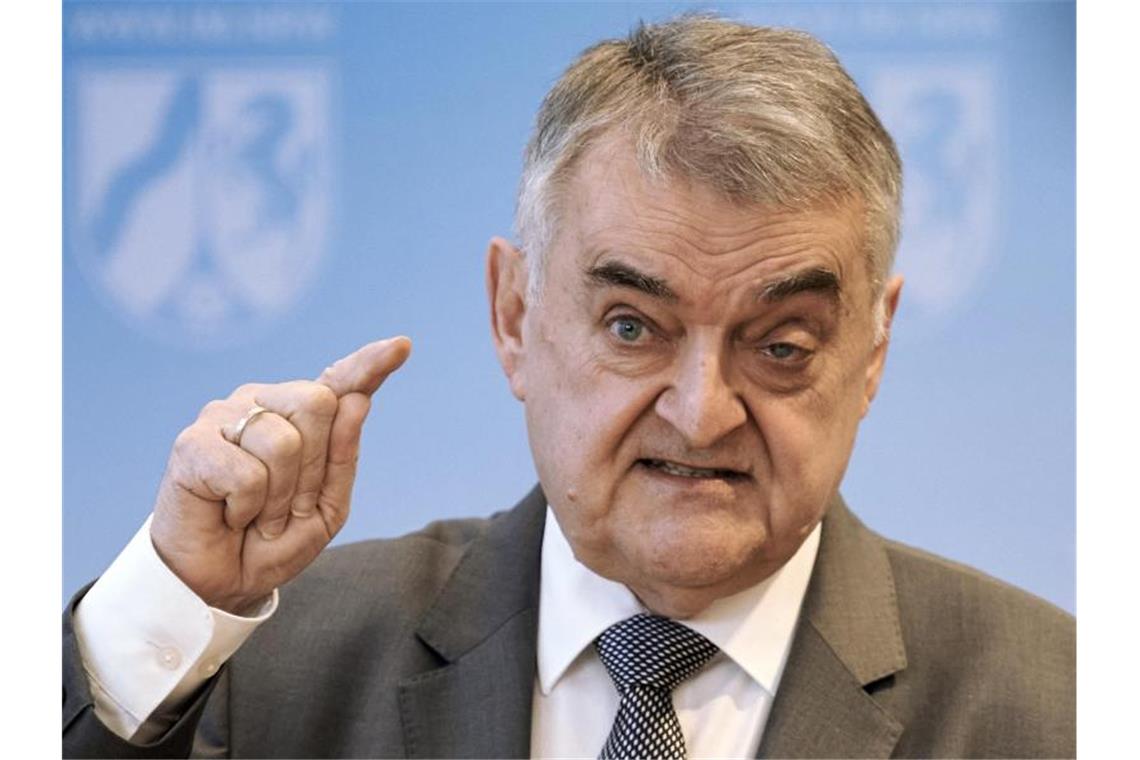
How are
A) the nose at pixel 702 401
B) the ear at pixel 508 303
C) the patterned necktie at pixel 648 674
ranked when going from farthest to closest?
the ear at pixel 508 303, the patterned necktie at pixel 648 674, the nose at pixel 702 401

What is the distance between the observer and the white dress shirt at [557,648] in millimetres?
2039

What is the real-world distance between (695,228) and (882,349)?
1.28 feet

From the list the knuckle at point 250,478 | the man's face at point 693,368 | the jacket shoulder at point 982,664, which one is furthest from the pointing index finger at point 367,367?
the jacket shoulder at point 982,664

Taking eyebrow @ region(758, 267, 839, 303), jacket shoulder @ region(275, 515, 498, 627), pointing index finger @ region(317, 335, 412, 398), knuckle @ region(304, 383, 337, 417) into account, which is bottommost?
jacket shoulder @ region(275, 515, 498, 627)

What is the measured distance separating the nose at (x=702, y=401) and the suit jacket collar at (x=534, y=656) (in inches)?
15.0

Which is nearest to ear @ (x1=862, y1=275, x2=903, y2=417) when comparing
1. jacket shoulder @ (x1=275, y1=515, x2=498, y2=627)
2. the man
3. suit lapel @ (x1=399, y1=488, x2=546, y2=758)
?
the man

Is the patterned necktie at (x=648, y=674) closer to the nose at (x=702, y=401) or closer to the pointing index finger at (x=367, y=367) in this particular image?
the nose at (x=702, y=401)

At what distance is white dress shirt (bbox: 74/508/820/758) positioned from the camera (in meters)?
2.04

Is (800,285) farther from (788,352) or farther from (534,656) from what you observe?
(534,656)

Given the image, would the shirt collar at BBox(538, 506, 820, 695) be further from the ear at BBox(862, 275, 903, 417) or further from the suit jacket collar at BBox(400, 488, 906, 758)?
the ear at BBox(862, 275, 903, 417)

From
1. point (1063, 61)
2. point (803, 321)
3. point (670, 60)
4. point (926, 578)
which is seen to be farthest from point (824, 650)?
point (1063, 61)

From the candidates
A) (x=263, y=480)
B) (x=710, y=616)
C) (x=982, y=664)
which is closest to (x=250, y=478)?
(x=263, y=480)

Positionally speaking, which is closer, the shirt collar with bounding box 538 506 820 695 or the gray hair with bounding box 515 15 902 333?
the gray hair with bounding box 515 15 902 333

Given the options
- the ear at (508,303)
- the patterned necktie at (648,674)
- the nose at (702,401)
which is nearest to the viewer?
the nose at (702,401)
